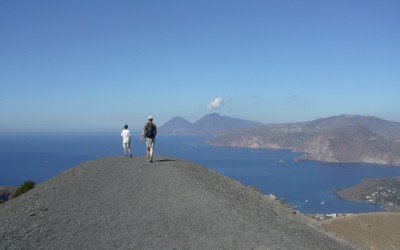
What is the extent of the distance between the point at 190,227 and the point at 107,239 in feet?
5.90

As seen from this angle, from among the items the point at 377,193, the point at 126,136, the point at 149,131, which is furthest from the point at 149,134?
the point at 377,193

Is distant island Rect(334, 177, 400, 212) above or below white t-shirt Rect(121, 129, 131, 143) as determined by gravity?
below

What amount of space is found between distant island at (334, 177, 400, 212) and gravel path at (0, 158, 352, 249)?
79146 mm

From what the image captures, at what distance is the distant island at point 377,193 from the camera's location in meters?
90.2

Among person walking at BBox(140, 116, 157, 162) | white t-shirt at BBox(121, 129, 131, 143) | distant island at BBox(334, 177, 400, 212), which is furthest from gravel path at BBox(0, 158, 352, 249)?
distant island at BBox(334, 177, 400, 212)

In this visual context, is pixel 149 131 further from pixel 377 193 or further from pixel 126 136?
→ pixel 377 193

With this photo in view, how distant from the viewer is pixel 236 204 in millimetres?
11320

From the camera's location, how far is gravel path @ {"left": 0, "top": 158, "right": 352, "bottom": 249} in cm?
825

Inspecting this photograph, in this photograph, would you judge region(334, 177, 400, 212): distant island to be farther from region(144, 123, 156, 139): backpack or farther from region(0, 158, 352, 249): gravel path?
region(0, 158, 352, 249): gravel path

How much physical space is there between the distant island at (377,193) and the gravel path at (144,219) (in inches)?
3116

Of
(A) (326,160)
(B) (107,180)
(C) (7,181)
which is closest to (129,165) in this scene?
(B) (107,180)

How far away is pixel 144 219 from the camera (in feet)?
30.8

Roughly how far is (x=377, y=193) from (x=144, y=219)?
332 feet

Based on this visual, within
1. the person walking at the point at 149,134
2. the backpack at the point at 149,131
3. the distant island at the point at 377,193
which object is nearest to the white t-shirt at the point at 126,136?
the person walking at the point at 149,134
